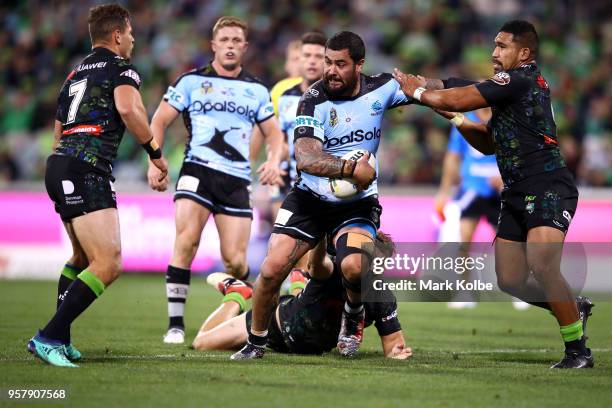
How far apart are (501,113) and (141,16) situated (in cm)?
1568

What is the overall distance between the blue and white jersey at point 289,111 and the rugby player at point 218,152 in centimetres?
127

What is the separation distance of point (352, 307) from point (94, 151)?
2323 mm

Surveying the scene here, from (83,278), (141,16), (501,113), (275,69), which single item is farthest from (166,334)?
(141,16)

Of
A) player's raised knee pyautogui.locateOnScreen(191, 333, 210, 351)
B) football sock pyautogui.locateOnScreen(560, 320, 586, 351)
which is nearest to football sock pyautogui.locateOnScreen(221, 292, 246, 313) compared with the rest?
player's raised knee pyautogui.locateOnScreen(191, 333, 210, 351)

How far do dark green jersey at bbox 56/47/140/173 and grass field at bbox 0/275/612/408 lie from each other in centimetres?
155

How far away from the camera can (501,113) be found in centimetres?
816

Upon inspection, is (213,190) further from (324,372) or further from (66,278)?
(324,372)

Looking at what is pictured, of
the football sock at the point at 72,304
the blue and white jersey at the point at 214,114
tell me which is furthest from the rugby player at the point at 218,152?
the football sock at the point at 72,304

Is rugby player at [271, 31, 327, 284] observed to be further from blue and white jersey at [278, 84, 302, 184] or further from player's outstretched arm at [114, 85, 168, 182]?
player's outstretched arm at [114, 85, 168, 182]

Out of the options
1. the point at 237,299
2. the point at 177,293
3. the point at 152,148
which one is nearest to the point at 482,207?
the point at 177,293

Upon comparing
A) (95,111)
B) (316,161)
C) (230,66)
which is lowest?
(316,161)

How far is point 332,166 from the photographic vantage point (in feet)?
25.3

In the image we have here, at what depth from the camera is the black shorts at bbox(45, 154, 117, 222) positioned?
25.6 ft

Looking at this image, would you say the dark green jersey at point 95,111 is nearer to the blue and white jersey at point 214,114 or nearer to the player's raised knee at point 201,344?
the player's raised knee at point 201,344
